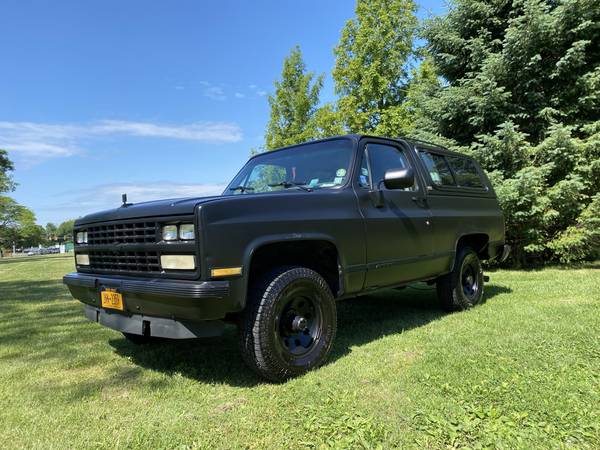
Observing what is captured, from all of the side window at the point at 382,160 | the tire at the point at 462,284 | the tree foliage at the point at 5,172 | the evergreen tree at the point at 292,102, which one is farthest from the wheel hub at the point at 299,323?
the tree foliage at the point at 5,172

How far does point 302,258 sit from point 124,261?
1412mm

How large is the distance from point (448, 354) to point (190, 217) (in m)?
2.35

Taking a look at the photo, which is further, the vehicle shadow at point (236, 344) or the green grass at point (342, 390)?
the vehicle shadow at point (236, 344)

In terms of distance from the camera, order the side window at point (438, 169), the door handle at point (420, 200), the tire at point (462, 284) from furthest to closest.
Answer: the tire at point (462, 284), the side window at point (438, 169), the door handle at point (420, 200)

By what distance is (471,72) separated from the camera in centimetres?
995

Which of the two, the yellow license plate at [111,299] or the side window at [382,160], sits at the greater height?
the side window at [382,160]

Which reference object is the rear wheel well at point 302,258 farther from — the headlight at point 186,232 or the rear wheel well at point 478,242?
the rear wheel well at point 478,242

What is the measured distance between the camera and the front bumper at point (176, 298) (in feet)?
9.30

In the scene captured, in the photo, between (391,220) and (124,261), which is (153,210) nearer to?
(124,261)

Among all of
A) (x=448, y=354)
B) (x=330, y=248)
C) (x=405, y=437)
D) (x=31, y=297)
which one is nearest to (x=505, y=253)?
(x=448, y=354)

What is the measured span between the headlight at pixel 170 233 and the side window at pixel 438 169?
3193 millimetres

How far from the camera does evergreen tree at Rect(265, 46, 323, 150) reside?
53.0ft

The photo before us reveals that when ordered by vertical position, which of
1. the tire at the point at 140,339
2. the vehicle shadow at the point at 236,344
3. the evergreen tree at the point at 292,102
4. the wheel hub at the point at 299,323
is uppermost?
the evergreen tree at the point at 292,102

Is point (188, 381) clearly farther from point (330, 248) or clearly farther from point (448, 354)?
point (448, 354)
